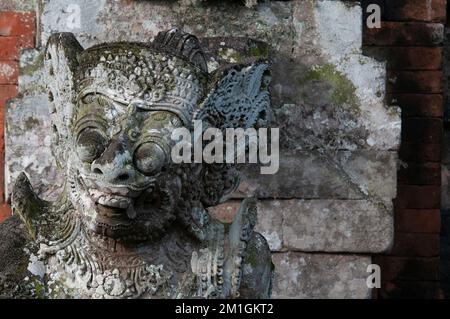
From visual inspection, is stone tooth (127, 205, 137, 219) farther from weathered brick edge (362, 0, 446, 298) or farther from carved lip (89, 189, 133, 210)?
weathered brick edge (362, 0, 446, 298)

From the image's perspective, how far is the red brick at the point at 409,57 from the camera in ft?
19.7

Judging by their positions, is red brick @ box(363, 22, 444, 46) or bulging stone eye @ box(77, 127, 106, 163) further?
red brick @ box(363, 22, 444, 46)

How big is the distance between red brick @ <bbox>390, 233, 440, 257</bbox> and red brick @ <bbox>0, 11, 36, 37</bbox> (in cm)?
197

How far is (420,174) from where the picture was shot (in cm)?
602

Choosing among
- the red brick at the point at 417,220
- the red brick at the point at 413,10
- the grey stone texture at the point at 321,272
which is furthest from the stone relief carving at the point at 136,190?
the red brick at the point at 413,10

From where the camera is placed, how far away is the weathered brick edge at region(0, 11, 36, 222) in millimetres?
5863

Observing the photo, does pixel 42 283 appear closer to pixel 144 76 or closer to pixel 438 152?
pixel 144 76

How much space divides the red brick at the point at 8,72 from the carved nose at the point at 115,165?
218cm

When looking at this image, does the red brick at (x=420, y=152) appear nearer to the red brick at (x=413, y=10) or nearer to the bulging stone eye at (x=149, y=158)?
the red brick at (x=413, y=10)

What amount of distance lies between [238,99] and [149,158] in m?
0.43

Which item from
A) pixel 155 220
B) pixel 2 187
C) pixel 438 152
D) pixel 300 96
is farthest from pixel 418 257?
pixel 155 220

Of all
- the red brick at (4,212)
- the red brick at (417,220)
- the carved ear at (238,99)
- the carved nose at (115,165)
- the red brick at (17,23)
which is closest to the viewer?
the carved nose at (115,165)

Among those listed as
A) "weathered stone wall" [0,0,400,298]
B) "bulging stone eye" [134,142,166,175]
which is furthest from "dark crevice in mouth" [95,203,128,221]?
"weathered stone wall" [0,0,400,298]

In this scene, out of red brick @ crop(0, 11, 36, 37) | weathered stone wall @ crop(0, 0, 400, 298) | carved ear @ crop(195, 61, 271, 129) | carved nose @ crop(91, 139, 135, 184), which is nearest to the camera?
carved nose @ crop(91, 139, 135, 184)
